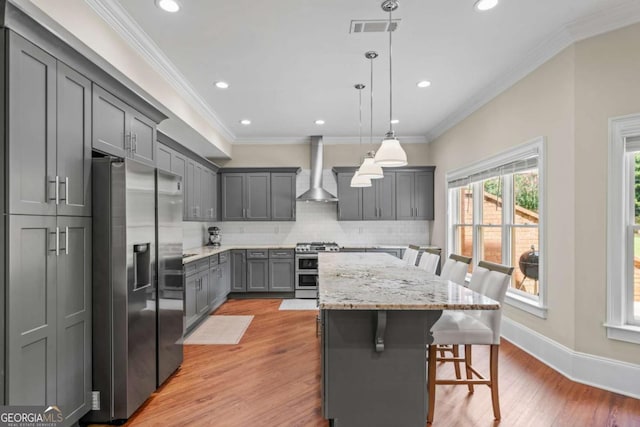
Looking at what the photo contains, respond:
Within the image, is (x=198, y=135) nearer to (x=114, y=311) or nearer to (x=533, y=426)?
(x=114, y=311)

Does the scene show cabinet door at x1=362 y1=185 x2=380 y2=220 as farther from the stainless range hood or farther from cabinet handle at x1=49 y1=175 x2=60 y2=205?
cabinet handle at x1=49 y1=175 x2=60 y2=205

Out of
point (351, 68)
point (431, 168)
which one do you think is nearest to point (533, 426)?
point (351, 68)

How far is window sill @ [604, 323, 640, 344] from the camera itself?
2467mm

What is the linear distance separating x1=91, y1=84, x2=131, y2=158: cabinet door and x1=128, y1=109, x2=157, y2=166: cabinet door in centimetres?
8

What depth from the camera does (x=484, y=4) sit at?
7.82 feet

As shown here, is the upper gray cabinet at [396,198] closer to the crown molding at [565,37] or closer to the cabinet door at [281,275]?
the cabinet door at [281,275]

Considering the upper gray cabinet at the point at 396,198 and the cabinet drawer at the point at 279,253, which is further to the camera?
the upper gray cabinet at the point at 396,198

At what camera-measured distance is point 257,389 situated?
8.64 ft

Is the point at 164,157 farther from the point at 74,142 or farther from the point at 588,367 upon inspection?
the point at 588,367

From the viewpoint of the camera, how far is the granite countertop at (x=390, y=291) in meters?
1.67

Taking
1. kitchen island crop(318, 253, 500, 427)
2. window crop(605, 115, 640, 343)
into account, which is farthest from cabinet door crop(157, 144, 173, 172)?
window crop(605, 115, 640, 343)

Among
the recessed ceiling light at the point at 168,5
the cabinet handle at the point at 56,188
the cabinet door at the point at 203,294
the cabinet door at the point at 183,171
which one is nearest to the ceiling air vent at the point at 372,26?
the recessed ceiling light at the point at 168,5

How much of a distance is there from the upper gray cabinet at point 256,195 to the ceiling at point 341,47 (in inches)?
62.3

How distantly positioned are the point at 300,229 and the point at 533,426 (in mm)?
4677
